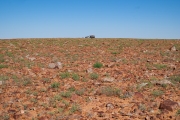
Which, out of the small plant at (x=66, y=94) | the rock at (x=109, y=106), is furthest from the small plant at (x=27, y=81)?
the rock at (x=109, y=106)

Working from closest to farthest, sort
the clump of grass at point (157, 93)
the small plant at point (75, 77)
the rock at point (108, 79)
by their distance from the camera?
the clump of grass at point (157, 93) < the rock at point (108, 79) < the small plant at point (75, 77)

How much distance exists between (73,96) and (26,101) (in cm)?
171

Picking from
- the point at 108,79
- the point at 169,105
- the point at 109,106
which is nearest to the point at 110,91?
the point at 109,106

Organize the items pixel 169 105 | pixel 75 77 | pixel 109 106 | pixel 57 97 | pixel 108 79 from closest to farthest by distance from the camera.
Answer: pixel 169 105
pixel 109 106
pixel 57 97
pixel 108 79
pixel 75 77

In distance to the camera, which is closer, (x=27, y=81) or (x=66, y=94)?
(x=66, y=94)

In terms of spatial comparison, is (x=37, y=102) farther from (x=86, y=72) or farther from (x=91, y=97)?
(x=86, y=72)

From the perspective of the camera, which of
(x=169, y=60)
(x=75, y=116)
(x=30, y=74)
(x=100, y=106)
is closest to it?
(x=75, y=116)

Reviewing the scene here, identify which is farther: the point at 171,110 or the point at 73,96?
the point at 73,96

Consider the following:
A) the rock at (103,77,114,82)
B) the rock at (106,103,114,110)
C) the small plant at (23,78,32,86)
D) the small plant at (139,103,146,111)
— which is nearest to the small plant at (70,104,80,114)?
the rock at (106,103,114,110)

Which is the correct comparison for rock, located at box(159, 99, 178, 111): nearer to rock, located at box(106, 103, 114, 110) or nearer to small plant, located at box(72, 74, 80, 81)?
rock, located at box(106, 103, 114, 110)

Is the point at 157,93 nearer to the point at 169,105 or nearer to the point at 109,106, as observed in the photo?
the point at 169,105

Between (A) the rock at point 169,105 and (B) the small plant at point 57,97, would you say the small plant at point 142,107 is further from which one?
(B) the small plant at point 57,97

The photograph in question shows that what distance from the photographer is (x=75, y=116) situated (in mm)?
5992

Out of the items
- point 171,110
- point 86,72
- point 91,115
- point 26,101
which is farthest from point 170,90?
point 26,101
